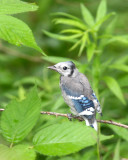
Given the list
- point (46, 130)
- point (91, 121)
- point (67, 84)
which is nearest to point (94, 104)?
point (91, 121)

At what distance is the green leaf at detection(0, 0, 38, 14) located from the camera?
3.79ft

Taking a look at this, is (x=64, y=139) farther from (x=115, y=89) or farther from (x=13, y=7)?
(x=115, y=89)

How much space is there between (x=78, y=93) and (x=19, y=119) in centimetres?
98

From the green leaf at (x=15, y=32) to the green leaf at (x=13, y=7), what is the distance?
0.08 ft

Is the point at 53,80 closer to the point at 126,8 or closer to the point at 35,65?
the point at 35,65

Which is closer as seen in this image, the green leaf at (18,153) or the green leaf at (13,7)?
the green leaf at (18,153)

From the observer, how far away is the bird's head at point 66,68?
6.84ft

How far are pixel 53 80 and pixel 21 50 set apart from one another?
5.41 feet

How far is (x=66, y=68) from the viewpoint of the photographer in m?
2.12

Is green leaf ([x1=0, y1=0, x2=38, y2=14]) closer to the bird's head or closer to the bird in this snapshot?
the bird

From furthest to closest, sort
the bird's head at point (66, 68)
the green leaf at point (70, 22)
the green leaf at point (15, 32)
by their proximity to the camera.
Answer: the green leaf at point (70, 22) → the bird's head at point (66, 68) → the green leaf at point (15, 32)

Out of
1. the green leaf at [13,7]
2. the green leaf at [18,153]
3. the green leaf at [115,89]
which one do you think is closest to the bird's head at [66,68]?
the green leaf at [115,89]

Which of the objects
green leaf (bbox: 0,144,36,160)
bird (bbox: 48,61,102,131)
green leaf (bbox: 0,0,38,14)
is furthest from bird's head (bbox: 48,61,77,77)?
green leaf (bbox: 0,144,36,160)

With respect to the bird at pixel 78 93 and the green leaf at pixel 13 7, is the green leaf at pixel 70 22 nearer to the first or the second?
the bird at pixel 78 93
